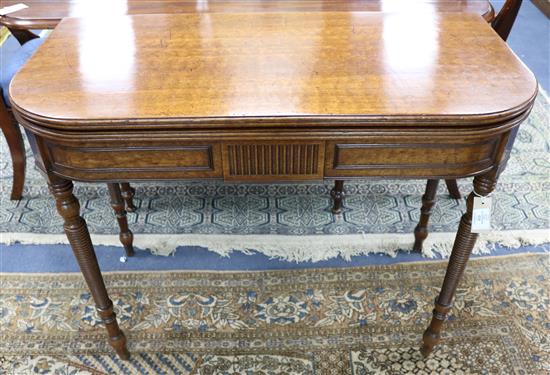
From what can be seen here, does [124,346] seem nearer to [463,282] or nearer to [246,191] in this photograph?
[246,191]

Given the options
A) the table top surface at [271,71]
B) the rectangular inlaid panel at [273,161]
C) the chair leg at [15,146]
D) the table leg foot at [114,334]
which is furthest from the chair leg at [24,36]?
the rectangular inlaid panel at [273,161]

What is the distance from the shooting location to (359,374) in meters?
1.35

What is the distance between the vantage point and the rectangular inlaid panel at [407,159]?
0.97 meters

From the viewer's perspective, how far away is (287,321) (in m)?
1.50

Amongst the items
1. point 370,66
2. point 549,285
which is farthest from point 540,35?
point 370,66

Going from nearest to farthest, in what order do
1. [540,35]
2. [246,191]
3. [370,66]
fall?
1. [370,66]
2. [246,191]
3. [540,35]

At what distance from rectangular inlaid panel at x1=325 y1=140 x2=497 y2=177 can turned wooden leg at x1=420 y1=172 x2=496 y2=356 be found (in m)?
0.06

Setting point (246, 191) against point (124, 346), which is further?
point (246, 191)

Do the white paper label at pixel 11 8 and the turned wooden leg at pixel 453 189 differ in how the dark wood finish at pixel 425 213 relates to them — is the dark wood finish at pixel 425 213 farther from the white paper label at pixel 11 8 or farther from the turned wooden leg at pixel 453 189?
the white paper label at pixel 11 8

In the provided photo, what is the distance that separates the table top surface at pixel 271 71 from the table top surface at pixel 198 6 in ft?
1.54

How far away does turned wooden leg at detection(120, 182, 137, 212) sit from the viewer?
177 centimetres

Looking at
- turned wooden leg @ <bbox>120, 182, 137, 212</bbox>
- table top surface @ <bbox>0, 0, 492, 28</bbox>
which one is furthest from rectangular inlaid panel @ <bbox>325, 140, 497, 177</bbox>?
turned wooden leg @ <bbox>120, 182, 137, 212</bbox>

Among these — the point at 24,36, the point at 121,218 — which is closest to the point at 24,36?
the point at 24,36

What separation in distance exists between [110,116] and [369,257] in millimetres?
1101
